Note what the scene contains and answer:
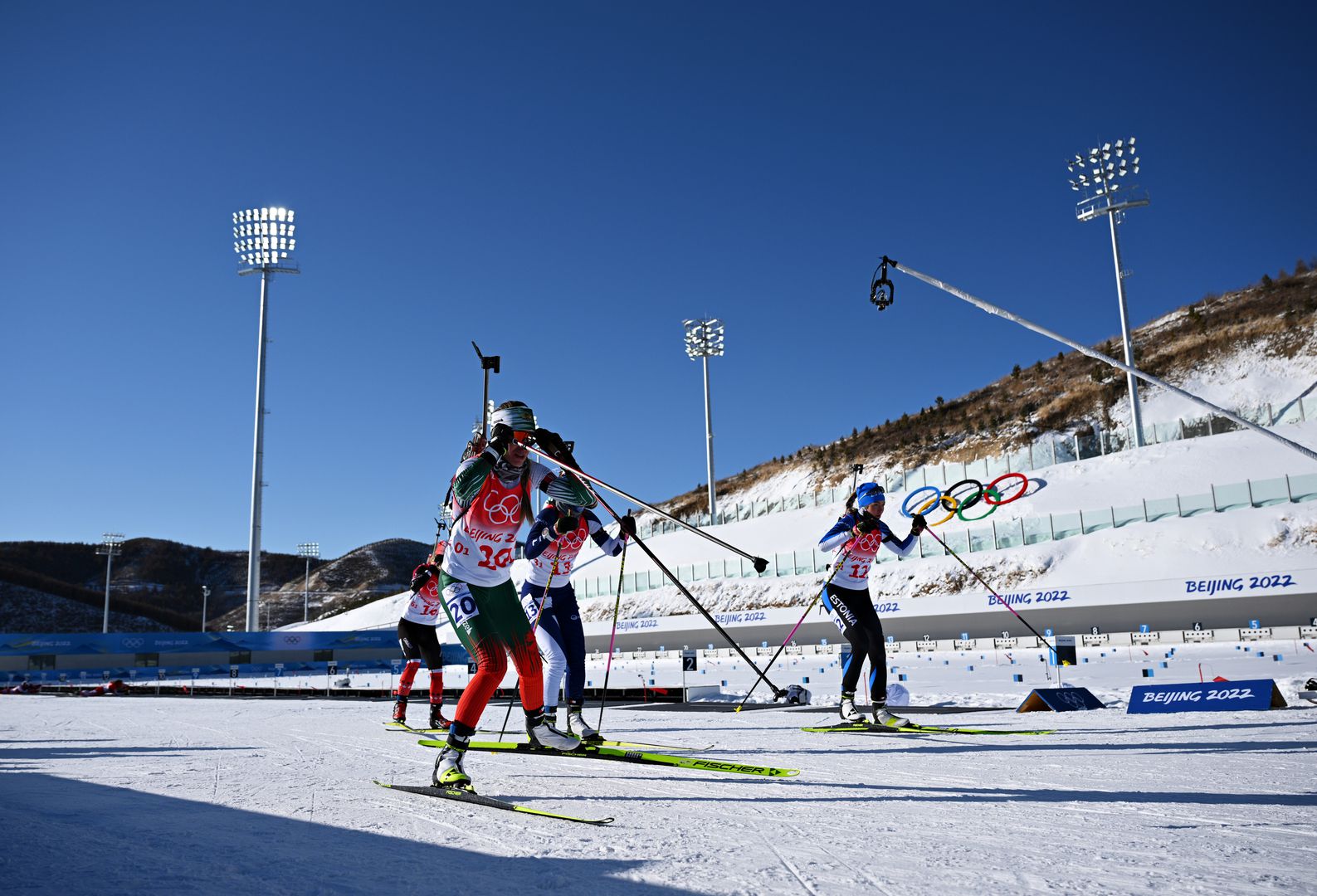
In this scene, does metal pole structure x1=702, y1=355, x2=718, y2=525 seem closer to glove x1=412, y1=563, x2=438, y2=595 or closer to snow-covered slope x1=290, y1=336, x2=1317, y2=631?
snow-covered slope x1=290, y1=336, x2=1317, y2=631

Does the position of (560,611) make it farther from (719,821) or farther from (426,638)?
(719,821)

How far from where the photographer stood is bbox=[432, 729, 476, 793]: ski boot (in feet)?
16.3

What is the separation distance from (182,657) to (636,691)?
34.4 metres

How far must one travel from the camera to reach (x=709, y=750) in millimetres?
7336

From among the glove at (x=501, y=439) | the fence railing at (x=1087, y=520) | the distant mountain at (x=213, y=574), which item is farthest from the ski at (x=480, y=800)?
the distant mountain at (x=213, y=574)

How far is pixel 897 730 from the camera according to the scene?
8.58m

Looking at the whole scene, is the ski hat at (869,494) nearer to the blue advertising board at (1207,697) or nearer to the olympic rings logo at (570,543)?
the olympic rings logo at (570,543)

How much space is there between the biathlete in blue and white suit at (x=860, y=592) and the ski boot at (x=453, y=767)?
4.87m

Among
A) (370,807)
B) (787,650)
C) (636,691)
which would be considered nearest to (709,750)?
(370,807)

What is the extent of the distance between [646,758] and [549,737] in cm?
86

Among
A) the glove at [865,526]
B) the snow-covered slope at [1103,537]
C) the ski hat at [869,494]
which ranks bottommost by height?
the glove at [865,526]

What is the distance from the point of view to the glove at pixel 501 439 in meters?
5.48

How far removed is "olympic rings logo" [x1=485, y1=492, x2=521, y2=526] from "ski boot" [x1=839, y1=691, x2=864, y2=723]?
4.83 metres

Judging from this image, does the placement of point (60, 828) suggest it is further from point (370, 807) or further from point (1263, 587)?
point (1263, 587)
